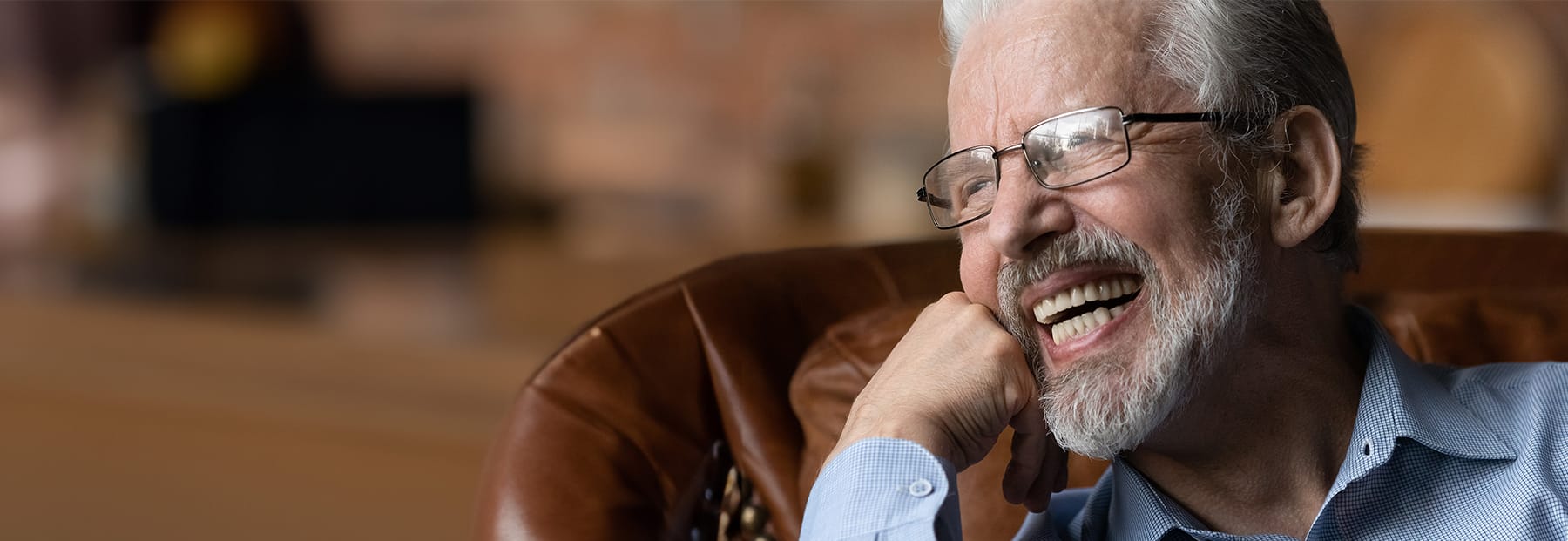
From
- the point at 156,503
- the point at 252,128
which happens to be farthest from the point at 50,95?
the point at 156,503

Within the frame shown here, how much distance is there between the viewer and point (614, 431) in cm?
138

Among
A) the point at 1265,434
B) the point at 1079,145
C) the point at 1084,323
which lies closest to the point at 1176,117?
the point at 1079,145

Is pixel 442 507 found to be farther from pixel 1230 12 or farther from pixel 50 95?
pixel 50 95

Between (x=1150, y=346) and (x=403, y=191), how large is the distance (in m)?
7.75

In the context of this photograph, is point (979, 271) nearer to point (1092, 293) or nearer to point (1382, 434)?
point (1092, 293)

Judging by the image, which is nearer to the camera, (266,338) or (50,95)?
(266,338)

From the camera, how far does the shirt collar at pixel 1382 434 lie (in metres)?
1.20

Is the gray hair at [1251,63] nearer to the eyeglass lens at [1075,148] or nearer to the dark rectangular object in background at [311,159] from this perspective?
the eyeglass lens at [1075,148]

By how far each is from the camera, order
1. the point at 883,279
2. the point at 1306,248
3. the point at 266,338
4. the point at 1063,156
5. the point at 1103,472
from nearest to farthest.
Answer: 1. the point at 1063,156
2. the point at 1306,248
3. the point at 1103,472
4. the point at 883,279
5. the point at 266,338

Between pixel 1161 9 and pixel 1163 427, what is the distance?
36cm

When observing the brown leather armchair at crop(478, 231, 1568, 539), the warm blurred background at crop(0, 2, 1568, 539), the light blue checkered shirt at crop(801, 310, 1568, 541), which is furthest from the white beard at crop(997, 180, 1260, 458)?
the warm blurred background at crop(0, 2, 1568, 539)

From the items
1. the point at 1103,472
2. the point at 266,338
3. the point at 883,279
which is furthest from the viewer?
the point at 266,338

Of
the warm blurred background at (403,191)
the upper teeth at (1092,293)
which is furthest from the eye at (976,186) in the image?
the warm blurred background at (403,191)

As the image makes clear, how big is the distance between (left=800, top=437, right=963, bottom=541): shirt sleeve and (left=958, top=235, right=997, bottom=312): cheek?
0.67 ft
